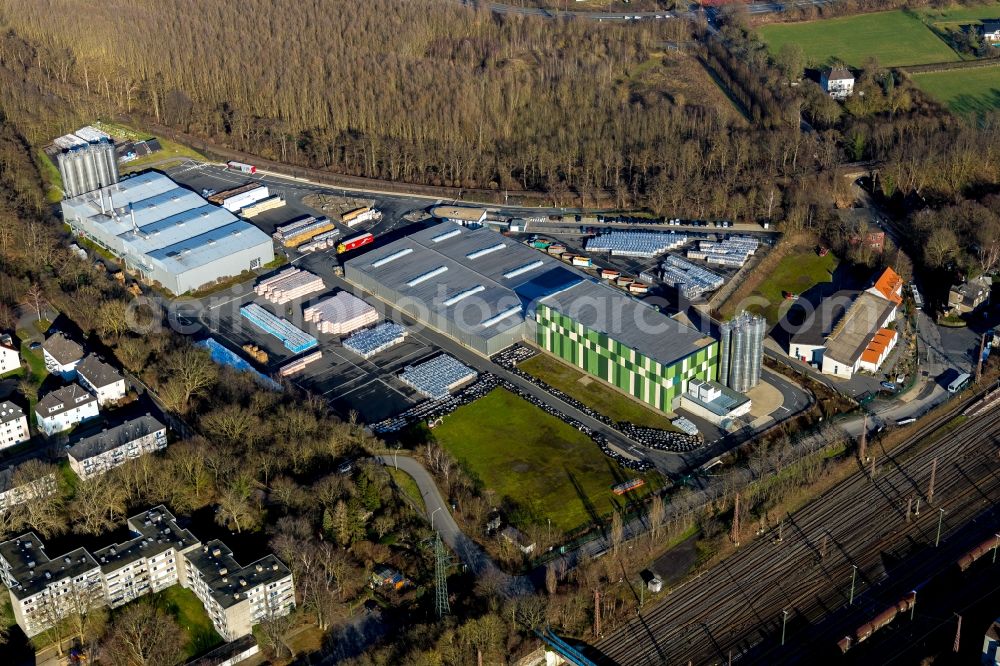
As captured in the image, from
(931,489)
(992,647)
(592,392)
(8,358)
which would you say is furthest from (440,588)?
(8,358)

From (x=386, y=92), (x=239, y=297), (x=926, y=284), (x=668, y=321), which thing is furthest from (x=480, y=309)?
(x=386, y=92)

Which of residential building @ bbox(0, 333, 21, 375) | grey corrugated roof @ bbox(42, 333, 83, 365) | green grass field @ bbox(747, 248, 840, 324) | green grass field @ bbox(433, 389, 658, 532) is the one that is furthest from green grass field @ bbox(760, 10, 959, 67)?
residential building @ bbox(0, 333, 21, 375)

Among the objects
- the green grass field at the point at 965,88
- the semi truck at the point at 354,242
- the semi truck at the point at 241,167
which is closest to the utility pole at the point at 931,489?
the semi truck at the point at 354,242

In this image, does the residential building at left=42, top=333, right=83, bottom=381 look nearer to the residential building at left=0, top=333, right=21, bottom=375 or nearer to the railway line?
the residential building at left=0, top=333, right=21, bottom=375

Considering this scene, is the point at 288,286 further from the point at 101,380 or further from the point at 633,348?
the point at 633,348

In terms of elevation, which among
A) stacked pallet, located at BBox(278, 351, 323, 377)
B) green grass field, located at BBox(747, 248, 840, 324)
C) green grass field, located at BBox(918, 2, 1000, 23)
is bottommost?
stacked pallet, located at BBox(278, 351, 323, 377)

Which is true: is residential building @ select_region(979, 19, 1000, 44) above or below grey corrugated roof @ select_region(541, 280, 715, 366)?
above

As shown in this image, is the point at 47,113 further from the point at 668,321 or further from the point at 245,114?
the point at 668,321

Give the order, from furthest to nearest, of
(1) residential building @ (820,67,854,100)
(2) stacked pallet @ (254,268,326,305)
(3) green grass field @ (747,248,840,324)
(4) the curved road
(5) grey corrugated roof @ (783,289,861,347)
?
1. (1) residential building @ (820,67,854,100)
2. (2) stacked pallet @ (254,268,326,305)
3. (3) green grass field @ (747,248,840,324)
4. (5) grey corrugated roof @ (783,289,861,347)
5. (4) the curved road

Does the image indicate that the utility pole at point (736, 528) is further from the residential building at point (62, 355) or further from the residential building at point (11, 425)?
the residential building at point (62, 355)
